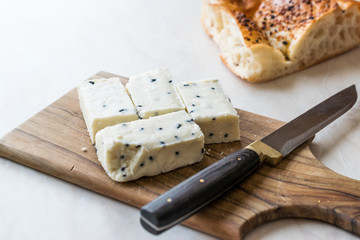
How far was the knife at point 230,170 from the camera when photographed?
1.36m

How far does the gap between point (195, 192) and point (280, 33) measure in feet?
4.32

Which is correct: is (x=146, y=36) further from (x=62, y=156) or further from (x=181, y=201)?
(x=181, y=201)

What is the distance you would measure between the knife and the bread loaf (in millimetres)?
437

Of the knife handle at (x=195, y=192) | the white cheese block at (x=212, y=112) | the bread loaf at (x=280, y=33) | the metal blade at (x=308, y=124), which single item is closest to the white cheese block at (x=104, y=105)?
the white cheese block at (x=212, y=112)

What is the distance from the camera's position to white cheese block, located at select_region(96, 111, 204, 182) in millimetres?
1580

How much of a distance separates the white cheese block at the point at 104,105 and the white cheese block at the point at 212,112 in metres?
0.23

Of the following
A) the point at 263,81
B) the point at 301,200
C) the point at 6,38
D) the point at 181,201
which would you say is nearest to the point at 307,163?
the point at 301,200

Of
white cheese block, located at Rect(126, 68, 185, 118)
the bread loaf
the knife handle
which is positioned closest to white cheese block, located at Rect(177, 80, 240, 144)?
white cheese block, located at Rect(126, 68, 185, 118)

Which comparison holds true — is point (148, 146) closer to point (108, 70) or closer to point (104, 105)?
point (104, 105)

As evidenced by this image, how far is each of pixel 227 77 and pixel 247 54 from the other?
181mm

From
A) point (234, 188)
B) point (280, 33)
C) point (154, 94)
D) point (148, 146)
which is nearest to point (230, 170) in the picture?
point (234, 188)

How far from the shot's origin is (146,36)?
2.81 m

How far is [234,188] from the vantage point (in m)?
1.60

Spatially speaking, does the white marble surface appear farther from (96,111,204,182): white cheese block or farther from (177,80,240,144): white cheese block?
(177,80,240,144): white cheese block
